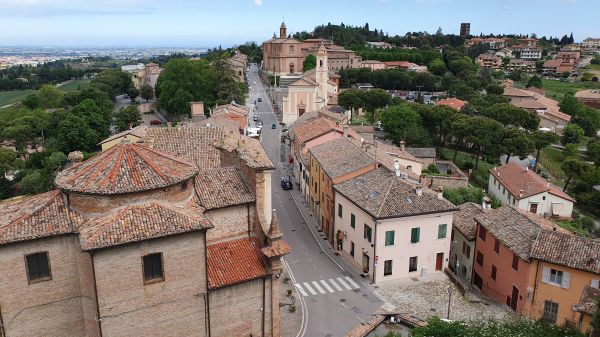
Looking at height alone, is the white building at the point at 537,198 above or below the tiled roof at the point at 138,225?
below

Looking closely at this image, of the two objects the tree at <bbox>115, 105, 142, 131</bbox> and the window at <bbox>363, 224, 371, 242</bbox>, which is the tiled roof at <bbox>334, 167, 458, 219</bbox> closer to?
the window at <bbox>363, 224, 371, 242</bbox>

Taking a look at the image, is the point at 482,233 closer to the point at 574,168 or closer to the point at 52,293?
the point at 52,293

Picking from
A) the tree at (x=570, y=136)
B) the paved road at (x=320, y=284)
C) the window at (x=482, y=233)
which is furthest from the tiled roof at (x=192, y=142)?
the tree at (x=570, y=136)

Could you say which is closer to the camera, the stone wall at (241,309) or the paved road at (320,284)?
the stone wall at (241,309)

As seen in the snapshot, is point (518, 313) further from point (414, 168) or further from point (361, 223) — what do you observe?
point (414, 168)

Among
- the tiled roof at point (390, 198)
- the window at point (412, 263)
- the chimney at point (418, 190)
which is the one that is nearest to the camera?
the tiled roof at point (390, 198)

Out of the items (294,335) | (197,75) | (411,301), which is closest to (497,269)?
(411,301)

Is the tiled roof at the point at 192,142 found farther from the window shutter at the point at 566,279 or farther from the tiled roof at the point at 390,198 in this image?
the window shutter at the point at 566,279
